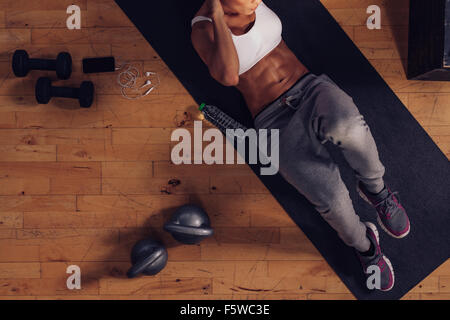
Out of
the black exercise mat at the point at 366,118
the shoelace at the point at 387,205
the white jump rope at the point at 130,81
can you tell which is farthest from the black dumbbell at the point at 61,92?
the shoelace at the point at 387,205

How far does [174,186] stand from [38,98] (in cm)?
87

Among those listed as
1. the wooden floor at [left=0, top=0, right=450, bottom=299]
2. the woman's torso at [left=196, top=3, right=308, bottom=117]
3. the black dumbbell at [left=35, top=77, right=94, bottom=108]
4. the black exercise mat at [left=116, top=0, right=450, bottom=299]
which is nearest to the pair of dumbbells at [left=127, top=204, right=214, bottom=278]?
the wooden floor at [left=0, top=0, right=450, bottom=299]

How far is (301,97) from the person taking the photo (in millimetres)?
1642

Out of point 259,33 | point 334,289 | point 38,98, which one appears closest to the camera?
point 259,33

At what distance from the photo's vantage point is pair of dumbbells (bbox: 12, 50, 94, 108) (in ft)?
6.06

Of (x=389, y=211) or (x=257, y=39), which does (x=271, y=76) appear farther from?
(x=389, y=211)

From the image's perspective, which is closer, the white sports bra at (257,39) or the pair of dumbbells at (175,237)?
the white sports bra at (257,39)

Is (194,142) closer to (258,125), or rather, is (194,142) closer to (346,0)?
(258,125)

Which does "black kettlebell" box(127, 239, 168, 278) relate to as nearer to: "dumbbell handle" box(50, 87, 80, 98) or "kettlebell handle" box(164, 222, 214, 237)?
"kettlebell handle" box(164, 222, 214, 237)

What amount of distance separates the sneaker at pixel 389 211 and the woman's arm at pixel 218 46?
2.98 feet

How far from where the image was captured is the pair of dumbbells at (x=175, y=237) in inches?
68.0

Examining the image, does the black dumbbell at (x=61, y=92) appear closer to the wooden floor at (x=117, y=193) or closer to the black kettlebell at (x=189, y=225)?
the wooden floor at (x=117, y=193)

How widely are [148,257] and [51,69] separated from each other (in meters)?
1.14
